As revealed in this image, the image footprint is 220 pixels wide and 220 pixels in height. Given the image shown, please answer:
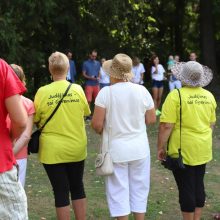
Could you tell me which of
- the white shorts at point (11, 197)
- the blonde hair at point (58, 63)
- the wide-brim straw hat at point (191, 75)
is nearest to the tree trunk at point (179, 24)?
the wide-brim straw hat at point (191, 75)

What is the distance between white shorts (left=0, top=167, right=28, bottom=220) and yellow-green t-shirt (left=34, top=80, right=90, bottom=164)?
54.1 inches

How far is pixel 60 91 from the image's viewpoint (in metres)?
4.46

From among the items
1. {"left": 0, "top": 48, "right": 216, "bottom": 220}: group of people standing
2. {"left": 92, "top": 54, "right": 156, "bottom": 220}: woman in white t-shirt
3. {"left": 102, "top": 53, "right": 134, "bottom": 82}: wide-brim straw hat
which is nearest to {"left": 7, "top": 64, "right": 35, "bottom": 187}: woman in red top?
{"left": 0, "top": 48, "right": 216, "bottom": 220}: group of people standing

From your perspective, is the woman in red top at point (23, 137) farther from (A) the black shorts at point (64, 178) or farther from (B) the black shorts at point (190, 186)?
(B) the black shorts at point (190, 186)

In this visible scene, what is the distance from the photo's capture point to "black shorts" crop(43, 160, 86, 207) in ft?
14.9

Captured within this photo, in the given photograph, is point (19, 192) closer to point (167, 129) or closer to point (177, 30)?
point (167, 129)

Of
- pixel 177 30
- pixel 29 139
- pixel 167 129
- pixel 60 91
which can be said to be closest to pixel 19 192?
pixel 29 139

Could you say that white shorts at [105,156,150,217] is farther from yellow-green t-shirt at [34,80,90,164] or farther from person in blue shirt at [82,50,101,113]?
person in blue shirt at [82,50,101,113]

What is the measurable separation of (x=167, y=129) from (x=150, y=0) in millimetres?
20348

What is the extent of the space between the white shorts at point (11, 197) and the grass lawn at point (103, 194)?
8.35 ft

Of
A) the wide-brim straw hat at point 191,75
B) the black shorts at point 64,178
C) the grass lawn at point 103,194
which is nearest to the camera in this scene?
the black shorts at point 64,178

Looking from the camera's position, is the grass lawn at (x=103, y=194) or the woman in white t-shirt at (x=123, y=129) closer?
the woman in white t-shirt at (x=123, y=129)

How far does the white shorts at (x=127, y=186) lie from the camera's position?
454 cm

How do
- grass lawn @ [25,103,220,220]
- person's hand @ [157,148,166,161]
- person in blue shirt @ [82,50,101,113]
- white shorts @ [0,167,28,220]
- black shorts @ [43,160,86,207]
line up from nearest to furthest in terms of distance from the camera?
white shorts @ [0,167,28,220] < black shorts @ [43,160,86,207] < person's hand @ [157,148,166,161] < grass lawn @ [25,103,220,220] < person in blue shirt @ [82,50,101,113]
